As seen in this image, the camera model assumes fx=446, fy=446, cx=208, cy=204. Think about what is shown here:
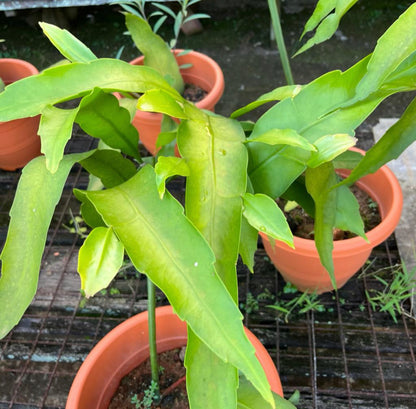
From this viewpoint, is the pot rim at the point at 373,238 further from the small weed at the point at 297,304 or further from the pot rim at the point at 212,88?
the pot rim at the point at 212,88

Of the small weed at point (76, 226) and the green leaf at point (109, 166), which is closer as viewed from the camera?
the green leaf at point (109, 166)

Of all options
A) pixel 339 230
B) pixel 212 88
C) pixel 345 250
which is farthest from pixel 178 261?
pixel 212 88

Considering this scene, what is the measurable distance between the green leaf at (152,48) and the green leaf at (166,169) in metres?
0.58

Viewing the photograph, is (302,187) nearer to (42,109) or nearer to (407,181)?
(42,109)

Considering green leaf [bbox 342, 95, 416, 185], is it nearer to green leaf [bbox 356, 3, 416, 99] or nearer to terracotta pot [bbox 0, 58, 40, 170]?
green leaf [bbox 356, 3, 416, 99]

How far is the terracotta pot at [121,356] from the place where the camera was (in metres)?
0.69

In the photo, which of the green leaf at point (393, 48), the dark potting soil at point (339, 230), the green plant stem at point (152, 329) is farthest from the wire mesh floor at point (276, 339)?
the green leaf at point (393, 48)

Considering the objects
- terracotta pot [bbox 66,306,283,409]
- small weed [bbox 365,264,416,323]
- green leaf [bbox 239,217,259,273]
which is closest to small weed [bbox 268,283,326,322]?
small weed [bbox 365,264,416,323]

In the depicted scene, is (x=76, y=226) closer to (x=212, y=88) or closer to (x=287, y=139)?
(x=212, y=88)

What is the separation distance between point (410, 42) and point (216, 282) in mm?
344

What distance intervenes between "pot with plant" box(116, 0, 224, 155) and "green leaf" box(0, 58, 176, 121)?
15.4 inches

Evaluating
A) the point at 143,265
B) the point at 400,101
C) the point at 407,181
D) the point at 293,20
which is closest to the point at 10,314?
the point at 143,265

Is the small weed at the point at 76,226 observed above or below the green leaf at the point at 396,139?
below

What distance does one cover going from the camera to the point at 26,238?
1.85 ft
